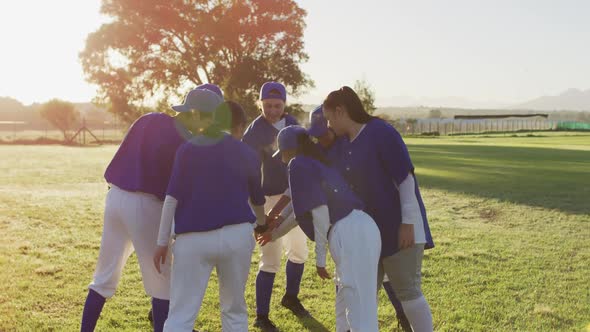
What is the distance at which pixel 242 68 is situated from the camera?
119 feet

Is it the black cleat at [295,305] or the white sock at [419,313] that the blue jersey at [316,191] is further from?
the black cleat at [295,305]

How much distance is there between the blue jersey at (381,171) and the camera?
3.52 meters

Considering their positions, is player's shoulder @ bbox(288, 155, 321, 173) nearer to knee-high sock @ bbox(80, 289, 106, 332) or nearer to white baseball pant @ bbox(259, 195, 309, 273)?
white baseball pant @ bbox(259, 195, 309, 273)

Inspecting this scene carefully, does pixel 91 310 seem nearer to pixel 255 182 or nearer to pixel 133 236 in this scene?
pixel 133 236

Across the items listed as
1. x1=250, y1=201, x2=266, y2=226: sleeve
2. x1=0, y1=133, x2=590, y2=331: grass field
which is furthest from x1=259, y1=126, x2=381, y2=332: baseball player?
x1=0, y1=133, x2=590, y2=331: grass field

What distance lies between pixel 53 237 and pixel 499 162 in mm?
17629

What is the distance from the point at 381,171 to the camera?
3623 millimetres

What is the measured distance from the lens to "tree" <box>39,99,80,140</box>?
65.9 meters

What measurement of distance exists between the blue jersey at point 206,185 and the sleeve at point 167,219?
31mm

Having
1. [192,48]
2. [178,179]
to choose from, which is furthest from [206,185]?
[192,48]

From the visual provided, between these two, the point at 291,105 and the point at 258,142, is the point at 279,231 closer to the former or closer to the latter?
the point at 258,142

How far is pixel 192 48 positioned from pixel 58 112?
116ft

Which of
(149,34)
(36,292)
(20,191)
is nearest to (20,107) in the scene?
(149,34)

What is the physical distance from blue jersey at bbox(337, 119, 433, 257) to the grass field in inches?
64.1
